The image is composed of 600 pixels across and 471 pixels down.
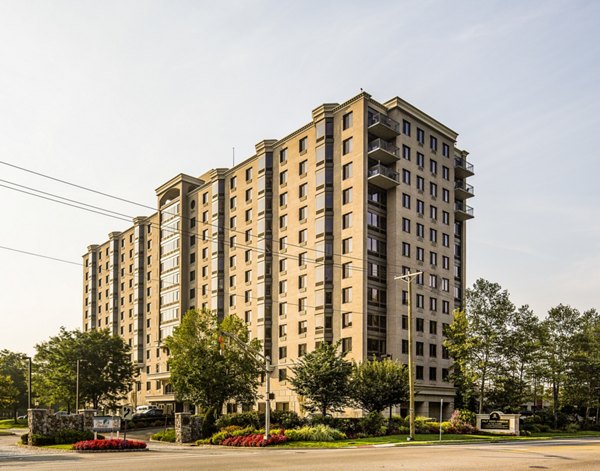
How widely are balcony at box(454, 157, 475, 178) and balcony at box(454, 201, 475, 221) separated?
3355 mm

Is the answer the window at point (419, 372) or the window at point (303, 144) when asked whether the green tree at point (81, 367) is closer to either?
the window at point (303, 144)

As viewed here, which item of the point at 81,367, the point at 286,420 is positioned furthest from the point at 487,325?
the point at 81,367

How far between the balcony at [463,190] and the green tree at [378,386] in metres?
32.4

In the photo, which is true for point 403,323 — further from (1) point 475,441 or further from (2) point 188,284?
(2) point 188,284

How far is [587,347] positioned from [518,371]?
46.6ft

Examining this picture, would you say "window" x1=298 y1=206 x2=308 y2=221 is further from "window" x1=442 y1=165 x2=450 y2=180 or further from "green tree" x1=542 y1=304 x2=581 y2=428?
"green tree" x1=542 y1=304 x2=581 y2=428

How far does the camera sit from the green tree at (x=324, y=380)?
44.7m

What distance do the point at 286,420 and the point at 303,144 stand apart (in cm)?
3423

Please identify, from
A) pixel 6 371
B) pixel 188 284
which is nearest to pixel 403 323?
pixel 188 284

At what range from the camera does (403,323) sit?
62156 mm

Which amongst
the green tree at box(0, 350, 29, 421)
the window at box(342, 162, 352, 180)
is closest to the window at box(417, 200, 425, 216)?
the window at box(342, 162, 352, 180)

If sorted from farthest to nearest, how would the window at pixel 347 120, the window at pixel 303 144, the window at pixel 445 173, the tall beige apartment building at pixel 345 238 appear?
the window at pixel 445 173
the window at pixel 303 144
the window at pixel 347 120
the tall beige apartment building at pixel 345 238

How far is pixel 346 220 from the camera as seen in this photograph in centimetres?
6303

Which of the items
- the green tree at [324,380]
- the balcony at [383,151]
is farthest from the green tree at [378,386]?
the balcony at [383,151]
